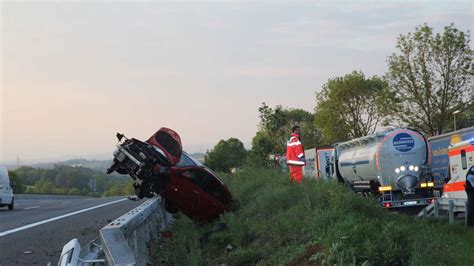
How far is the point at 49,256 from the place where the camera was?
8.73 meters

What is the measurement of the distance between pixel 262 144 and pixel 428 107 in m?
13.6

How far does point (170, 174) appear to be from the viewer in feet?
28.7

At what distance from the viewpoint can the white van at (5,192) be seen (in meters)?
21.2

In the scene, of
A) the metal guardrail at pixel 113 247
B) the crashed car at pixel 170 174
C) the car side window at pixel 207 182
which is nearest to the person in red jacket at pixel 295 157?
the car side window at pixel 207 182

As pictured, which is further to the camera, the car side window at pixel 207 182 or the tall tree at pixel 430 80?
the tall tree at pixel 430 80

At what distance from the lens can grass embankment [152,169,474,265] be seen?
5538mm

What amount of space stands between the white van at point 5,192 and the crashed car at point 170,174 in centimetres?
1365

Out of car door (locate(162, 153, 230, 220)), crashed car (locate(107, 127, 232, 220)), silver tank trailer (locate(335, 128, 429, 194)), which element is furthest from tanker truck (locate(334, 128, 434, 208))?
crashed car (locate(107, 127, 232, 220))

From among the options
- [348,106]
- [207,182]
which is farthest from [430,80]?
[207,182]

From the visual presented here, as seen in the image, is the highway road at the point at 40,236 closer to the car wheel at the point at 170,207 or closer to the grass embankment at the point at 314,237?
the car wheel at the point at 170,207

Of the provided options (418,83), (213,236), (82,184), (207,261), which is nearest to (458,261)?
(207,261)

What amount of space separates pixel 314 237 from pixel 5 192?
17.8m

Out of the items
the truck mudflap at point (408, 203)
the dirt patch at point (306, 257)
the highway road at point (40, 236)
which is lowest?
the truck mudflap at point (408, 203)

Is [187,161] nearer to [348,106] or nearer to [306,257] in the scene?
[306,257]
